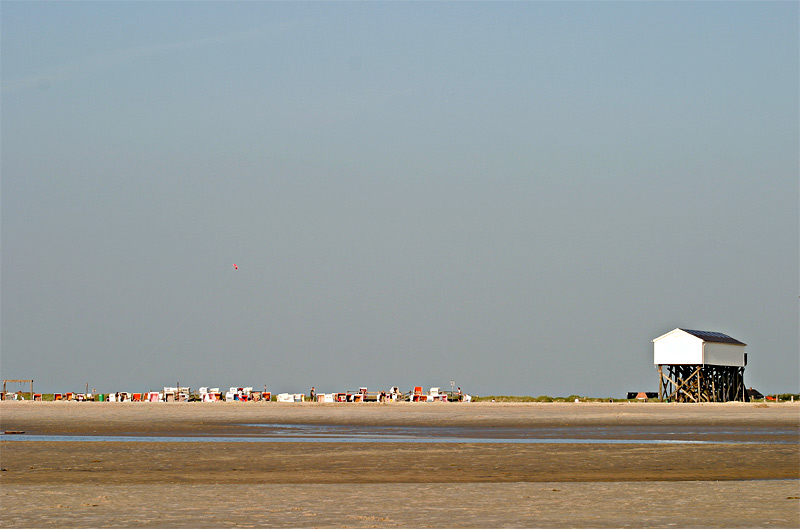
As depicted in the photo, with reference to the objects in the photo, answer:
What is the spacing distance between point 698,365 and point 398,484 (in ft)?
189

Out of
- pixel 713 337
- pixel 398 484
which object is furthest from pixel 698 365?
pixel 398 484

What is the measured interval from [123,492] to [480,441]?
51.6 ft

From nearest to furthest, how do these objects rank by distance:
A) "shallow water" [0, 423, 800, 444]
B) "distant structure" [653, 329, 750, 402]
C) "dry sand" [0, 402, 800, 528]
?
"dry sand" [0, 402, 800, 528], "shallow water" [0, 423, 800, 444], "distant structure" [653, 329, 750, 402]

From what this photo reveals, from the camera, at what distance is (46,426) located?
4138 cm

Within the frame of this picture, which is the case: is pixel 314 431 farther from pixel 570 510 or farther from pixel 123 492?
pixel 570 510

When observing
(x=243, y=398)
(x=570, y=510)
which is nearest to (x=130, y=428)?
(x=570, y=510)

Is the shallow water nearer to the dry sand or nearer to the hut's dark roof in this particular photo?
the dry sand

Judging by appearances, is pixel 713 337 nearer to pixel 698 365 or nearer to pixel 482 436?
pixel 698 365

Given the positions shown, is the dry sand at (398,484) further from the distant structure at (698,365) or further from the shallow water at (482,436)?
the distant structure at (698,365)

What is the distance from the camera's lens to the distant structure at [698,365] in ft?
233

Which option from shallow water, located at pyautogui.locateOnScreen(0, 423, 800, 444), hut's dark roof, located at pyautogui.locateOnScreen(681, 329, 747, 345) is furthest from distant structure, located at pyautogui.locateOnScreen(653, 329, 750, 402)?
shallow water, located at pyautogui.locateOnScreen(0, 423, 800, 444)

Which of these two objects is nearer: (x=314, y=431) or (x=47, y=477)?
(x=47, y=477)

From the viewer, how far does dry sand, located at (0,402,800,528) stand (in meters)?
13.5

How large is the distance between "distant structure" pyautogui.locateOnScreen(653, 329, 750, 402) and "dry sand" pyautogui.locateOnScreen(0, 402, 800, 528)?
38.2 meters
